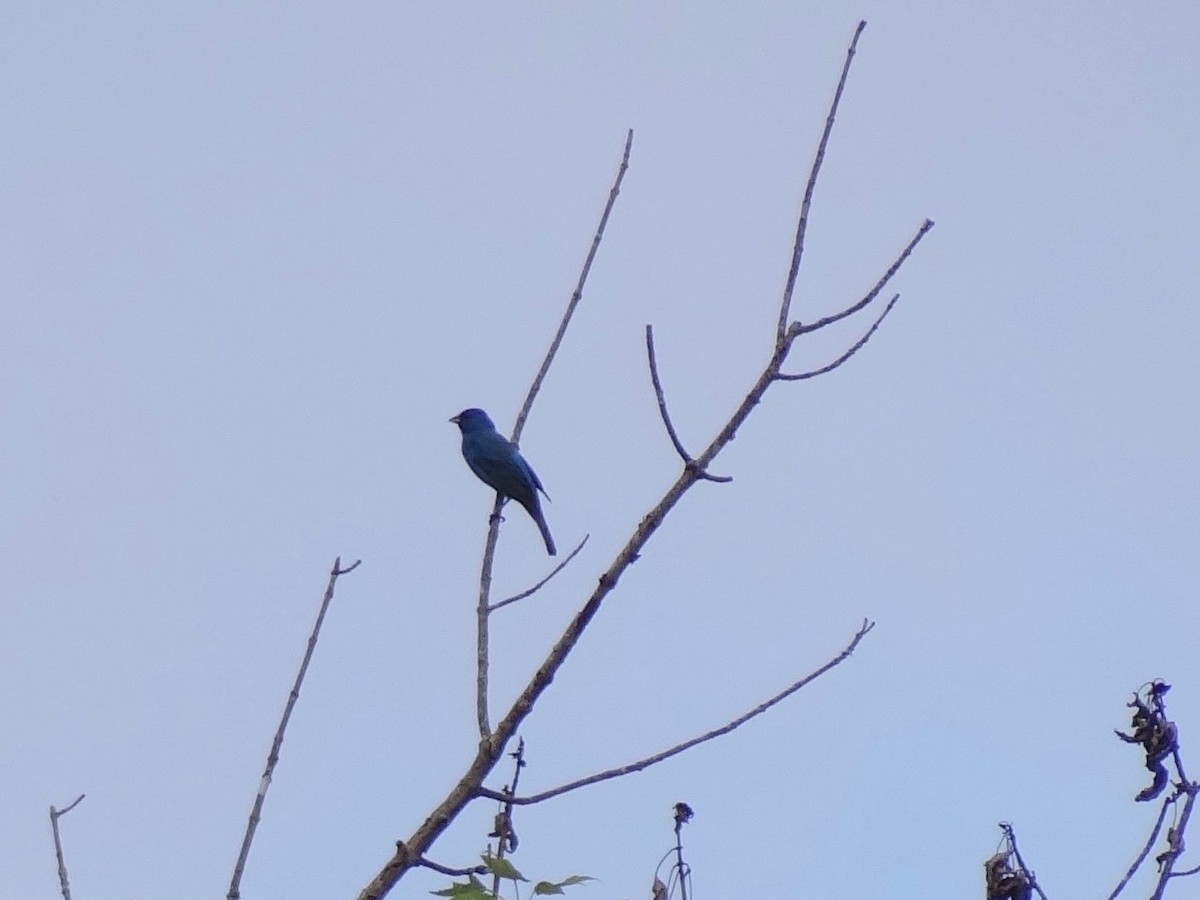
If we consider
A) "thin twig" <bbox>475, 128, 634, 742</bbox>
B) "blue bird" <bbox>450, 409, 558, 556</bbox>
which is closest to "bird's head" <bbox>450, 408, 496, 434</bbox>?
"blue bird" <bbox>450, 409, 558, 556</bbox>

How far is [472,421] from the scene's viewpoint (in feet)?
43.2

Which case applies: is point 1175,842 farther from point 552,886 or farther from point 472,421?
point 472,421

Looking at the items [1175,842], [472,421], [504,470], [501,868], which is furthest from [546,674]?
[472,421]

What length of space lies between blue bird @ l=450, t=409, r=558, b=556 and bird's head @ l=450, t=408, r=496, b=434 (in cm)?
27

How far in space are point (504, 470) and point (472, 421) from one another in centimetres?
219

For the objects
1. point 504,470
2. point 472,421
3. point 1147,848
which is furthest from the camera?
point 472,421

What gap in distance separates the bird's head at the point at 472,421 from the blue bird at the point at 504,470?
272 millimetres

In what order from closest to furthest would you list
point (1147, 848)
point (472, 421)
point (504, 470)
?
point (1147, 848)
point (504, 470)
point (472, 421)

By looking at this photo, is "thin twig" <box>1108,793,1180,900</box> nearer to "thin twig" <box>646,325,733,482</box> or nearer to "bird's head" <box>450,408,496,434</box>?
"thin twig" <box>646,325,733,482</box>

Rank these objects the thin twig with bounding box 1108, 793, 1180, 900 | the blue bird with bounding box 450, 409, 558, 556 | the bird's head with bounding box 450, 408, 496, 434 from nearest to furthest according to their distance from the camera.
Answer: the thin twig with bounding box 1108, 793, 1180, 900
the blue bird with bounding box 450, 409, 558, 556
the bird's head with bounding box 450, 408, 496, 434

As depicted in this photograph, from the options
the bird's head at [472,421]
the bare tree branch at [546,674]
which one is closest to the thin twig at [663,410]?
the bare tree branch at [546,674]

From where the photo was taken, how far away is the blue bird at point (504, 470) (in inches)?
435

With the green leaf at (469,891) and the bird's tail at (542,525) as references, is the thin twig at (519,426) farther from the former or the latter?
the bird's tail at (542,525)

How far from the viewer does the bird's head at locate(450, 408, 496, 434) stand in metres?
12.9
